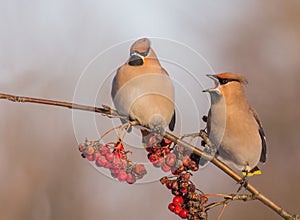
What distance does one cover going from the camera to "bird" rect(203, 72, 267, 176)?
6.40ft

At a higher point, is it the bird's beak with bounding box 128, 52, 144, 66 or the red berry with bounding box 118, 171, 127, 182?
the bird's beak with bounding box 128, 52, 144, 66

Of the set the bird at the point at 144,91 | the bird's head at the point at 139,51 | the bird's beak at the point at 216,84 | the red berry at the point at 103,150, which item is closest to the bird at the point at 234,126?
the bird's beak at the point at 216,84

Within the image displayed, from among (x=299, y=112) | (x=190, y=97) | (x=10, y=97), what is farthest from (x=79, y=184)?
(x=10, y=97)

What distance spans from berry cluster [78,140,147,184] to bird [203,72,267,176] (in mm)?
288

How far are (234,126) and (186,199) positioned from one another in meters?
0.48

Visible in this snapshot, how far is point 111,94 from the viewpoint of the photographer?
2.12 metres

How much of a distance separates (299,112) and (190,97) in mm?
3704

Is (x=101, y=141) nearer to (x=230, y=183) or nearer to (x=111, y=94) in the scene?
(x=111, y=94)

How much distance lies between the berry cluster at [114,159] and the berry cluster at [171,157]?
0.06 meters

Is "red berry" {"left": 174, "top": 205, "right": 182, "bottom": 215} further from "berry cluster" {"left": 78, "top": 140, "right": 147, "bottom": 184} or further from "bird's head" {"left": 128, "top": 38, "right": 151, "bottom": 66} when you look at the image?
"bird's head" {"left": 128, "top": 38, "right": 151, "bottom": 66}

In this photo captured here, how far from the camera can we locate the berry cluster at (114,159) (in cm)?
173

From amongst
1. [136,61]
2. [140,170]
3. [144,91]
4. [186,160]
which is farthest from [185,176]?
[136,61]

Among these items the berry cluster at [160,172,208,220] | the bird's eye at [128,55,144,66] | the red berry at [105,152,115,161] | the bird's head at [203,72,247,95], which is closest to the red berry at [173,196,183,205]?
the berry cluster at [160,172,208,220]

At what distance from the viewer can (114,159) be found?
175 cm
